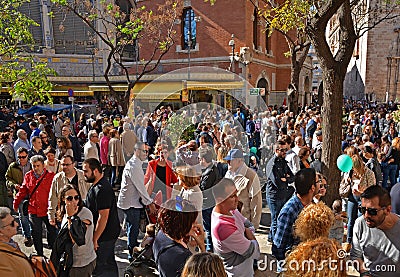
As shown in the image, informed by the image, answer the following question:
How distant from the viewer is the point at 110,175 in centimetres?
937

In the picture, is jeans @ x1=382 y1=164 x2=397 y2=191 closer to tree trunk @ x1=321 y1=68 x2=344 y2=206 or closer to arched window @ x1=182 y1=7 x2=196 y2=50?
tree trunk @ x1=321 y1=68 x2=344 y2=206

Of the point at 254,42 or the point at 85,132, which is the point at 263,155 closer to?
the point at 85,132

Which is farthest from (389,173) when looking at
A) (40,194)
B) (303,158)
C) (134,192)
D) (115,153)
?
(40,194)

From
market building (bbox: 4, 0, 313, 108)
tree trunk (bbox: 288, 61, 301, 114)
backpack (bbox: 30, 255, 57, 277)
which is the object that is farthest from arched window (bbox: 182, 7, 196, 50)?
backpack (bbox: 30, 255, 57, 277)

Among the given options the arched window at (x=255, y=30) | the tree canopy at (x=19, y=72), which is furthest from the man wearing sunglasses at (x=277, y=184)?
the arched window at (x=255, y=30)

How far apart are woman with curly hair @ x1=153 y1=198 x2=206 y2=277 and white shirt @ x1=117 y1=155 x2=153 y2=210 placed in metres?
1.86

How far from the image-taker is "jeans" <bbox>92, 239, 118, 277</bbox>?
3.88 meters

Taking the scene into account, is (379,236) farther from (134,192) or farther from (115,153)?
(115,153)

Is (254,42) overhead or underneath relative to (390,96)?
overhead

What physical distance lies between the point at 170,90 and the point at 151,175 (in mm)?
2486

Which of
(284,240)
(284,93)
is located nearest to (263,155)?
(284,240)

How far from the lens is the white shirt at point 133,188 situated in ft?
15.5

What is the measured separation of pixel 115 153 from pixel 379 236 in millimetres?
6526

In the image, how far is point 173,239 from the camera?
8.86 ft
